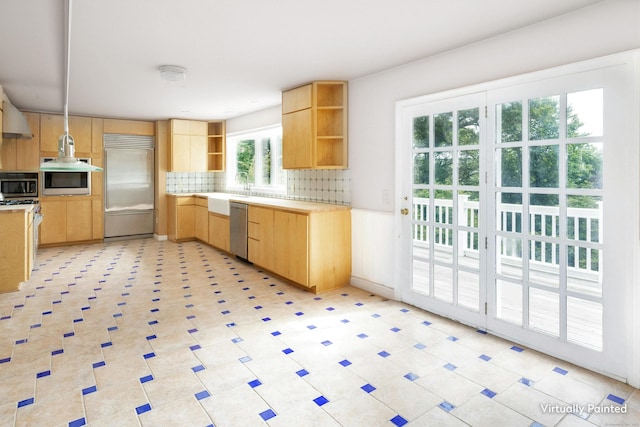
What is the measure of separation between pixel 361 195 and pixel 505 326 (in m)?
1.98

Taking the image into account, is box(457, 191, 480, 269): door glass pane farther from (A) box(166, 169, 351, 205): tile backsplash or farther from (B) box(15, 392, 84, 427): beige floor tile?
A: (B) box(15, 392, 84, 427): beige floor tile

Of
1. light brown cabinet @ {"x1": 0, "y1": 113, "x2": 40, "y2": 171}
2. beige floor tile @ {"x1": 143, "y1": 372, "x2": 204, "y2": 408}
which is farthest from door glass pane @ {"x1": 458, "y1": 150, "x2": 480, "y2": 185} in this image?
light brown cabinet @ {"x1": 0, "y1": 113, "x2": 40, "y2": 171}

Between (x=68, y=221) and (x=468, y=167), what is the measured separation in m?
6.70

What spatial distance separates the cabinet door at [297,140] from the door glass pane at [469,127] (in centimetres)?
175

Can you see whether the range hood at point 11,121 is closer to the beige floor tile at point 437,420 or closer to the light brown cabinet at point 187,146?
the light brown cabinet at point 187,146

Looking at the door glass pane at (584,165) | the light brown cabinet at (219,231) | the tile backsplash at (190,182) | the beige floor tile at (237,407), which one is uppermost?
the tile backsplash at (190,182)

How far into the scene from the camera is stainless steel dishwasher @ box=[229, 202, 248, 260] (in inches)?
211

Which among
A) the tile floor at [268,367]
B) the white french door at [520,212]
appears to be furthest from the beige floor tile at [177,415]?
the white french door at [520,212]

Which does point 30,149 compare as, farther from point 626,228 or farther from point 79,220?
point 626,228

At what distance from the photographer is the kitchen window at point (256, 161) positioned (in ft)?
20.4

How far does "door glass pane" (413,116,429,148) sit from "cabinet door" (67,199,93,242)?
6063mm

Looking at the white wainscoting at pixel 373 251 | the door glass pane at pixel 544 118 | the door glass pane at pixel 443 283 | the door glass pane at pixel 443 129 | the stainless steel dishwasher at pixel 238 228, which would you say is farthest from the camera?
the stainless steel dishwasher at pixel 238 228

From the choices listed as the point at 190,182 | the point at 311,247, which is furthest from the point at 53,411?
the point at 190,182

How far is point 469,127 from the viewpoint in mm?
3203
